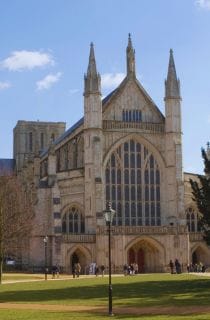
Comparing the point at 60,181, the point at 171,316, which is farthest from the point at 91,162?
the point at 171,316

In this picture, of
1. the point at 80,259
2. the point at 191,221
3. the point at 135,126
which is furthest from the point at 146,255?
the point at 135,126

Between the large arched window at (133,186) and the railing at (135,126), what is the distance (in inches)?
70.4

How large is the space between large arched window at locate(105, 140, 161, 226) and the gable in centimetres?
340

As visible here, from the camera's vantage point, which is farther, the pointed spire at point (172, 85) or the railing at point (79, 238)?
the pointed spire at point (172, 85)

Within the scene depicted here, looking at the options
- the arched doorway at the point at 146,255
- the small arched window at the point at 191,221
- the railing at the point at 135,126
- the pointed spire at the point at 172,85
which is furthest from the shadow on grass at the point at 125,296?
the pointed spire at the point at 172,85

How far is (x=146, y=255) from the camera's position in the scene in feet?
235

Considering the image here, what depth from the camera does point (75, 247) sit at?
6662cm

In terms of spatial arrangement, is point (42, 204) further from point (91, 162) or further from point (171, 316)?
point (171, 316)

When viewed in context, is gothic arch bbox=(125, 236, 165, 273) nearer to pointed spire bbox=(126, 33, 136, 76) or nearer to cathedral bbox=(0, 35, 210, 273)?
cathedral bbox=(0, 35, 210, 273)

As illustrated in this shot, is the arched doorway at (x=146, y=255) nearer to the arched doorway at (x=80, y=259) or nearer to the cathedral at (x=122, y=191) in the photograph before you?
the cathedral at (x=122, y=191)

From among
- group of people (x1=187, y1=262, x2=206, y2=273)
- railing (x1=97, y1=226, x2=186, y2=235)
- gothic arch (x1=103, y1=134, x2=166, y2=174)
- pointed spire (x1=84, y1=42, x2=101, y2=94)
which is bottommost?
group of people (x1=187, y1=262, x2=206, y2=273)

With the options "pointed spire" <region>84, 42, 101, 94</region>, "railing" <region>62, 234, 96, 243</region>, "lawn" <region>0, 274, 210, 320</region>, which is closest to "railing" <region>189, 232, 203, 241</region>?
"railing" <region>62, 234, 96, 243</region>

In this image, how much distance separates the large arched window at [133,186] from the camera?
70.2m

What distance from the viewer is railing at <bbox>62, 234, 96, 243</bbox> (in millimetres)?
66500
